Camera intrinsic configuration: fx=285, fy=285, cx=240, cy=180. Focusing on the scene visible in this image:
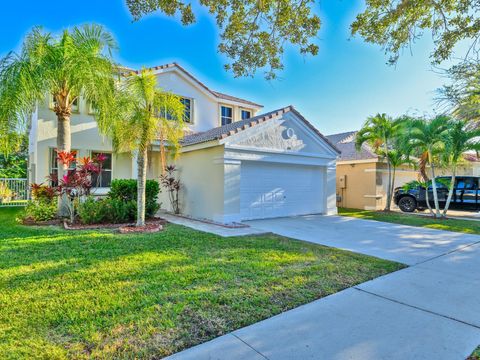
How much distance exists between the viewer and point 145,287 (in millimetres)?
4242

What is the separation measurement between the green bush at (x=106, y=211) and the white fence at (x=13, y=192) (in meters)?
9.47

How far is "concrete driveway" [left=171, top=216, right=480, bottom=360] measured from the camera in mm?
2832

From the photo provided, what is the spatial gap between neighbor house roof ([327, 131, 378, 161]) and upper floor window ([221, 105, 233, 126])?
6671mm

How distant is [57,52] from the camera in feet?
27.3

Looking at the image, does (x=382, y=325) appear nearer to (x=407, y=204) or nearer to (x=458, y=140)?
(x=458, y=140)

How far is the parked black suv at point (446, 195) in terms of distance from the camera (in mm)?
13820

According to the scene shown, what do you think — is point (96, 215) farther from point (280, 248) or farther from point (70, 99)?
point (280, 248)

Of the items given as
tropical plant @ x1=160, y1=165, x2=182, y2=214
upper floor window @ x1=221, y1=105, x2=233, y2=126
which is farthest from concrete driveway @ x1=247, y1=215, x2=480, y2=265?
upper floor window @ x1=221, y1=105, x2=233, y2=126

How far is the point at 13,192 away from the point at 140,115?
1389cm

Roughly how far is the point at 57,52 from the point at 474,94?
12.6 m

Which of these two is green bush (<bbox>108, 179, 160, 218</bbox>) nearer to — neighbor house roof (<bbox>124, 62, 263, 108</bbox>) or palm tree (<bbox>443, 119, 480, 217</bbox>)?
neighbor house roof (<bbox>124, 62, 263, 108</bbox>)

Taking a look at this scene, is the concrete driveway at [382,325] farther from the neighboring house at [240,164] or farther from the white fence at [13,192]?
the white fence at [13,192]

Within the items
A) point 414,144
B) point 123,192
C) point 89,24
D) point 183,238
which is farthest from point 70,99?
point 414,144

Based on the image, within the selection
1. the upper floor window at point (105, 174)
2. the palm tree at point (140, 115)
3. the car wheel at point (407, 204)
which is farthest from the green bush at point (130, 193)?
the car wheel at point (407, 204)
